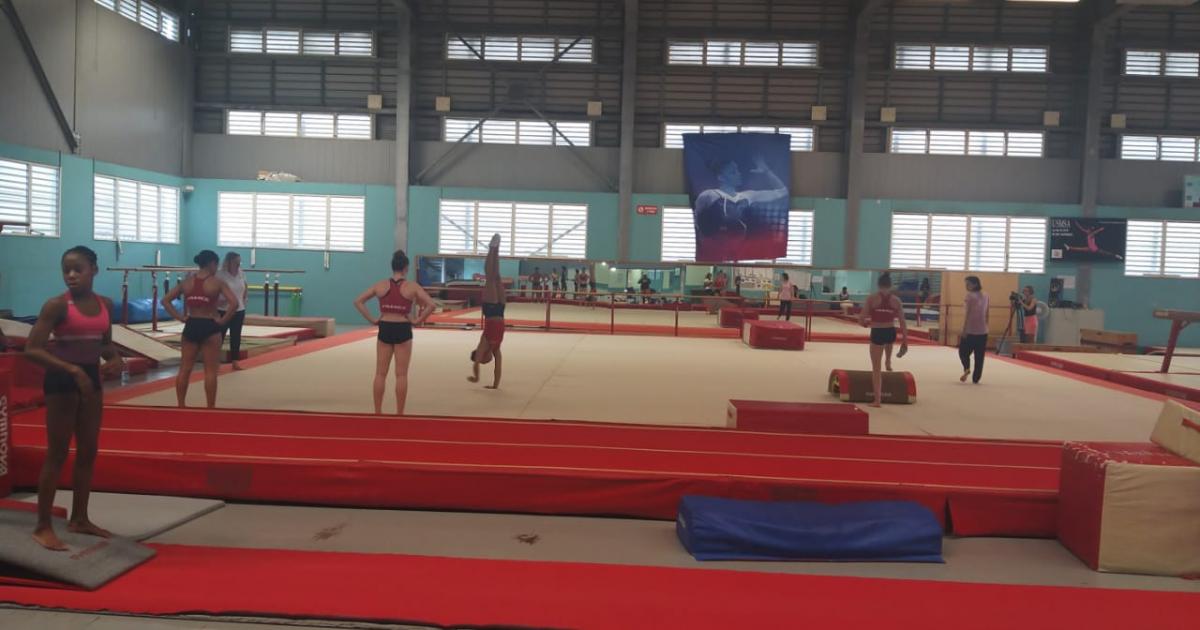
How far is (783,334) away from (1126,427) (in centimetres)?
791

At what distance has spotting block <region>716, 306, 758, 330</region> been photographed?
19962 mm

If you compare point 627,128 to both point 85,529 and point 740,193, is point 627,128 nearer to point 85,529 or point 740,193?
point 740,193

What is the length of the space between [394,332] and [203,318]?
76.2 inches

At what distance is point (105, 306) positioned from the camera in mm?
4746

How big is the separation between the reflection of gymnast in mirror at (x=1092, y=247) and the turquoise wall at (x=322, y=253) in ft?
68.6

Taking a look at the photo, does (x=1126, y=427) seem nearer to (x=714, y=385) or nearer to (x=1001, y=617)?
(x=714, y=385)

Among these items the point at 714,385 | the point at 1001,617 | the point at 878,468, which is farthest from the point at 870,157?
the point at 1001,617

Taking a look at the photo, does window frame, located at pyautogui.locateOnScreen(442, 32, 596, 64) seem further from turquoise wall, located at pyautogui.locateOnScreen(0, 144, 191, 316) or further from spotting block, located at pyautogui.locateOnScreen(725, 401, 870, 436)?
spotting block, located at pyautogui.locateOnScreen(725, 401, 870, 436)

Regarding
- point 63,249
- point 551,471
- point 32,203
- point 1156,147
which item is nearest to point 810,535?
point 551,471

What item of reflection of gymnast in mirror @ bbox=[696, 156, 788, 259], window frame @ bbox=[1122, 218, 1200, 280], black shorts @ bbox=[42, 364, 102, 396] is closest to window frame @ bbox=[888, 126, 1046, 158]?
window frame @ bbox=[1122, 218, 1200, 280]

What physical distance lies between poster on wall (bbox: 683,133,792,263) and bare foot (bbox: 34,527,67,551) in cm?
2076

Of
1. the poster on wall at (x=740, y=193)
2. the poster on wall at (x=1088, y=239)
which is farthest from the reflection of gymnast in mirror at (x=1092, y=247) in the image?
the poster on wall at (x=740, y=193)

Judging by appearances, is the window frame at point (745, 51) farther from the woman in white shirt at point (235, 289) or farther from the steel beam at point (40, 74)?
the woman in white shirt at point (235, 289)

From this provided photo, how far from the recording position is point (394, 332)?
25.7 feet
